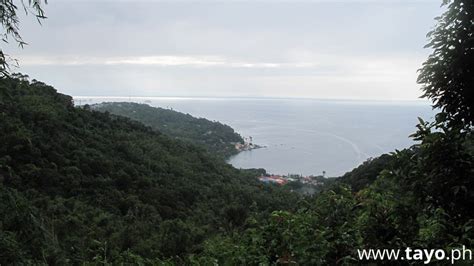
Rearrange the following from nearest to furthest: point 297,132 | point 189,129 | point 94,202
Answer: point 94,202 → point 189,129 → point 297,132

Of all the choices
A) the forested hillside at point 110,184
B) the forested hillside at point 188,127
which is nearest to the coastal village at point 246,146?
the forested hillside at point 188,127

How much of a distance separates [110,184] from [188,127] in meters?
48.0

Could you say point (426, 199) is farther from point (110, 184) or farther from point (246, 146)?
point (246, 146)

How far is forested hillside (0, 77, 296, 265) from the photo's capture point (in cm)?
1188

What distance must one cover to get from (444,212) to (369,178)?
10.5 metres

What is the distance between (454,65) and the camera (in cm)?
229

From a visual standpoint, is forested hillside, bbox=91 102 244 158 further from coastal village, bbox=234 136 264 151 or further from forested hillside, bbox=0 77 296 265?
forested hillside, bbox=0 77 296 265

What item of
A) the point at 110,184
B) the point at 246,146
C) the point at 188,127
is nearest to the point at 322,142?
the point at 246,146

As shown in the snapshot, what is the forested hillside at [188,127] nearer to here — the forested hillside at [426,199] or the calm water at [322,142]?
the calm water at [322,142]

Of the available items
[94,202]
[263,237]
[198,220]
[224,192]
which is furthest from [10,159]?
[263,237]

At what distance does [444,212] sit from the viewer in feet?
6.88

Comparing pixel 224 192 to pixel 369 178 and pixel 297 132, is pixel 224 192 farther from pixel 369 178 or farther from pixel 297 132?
pixel 297 132

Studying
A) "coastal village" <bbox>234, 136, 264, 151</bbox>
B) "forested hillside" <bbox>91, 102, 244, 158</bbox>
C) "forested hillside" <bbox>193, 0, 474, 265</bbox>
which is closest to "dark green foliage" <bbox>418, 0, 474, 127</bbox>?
"forested hillside" <bbox>193, 0, 474, 265</bbox>

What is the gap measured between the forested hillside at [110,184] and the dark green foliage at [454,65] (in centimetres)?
279
